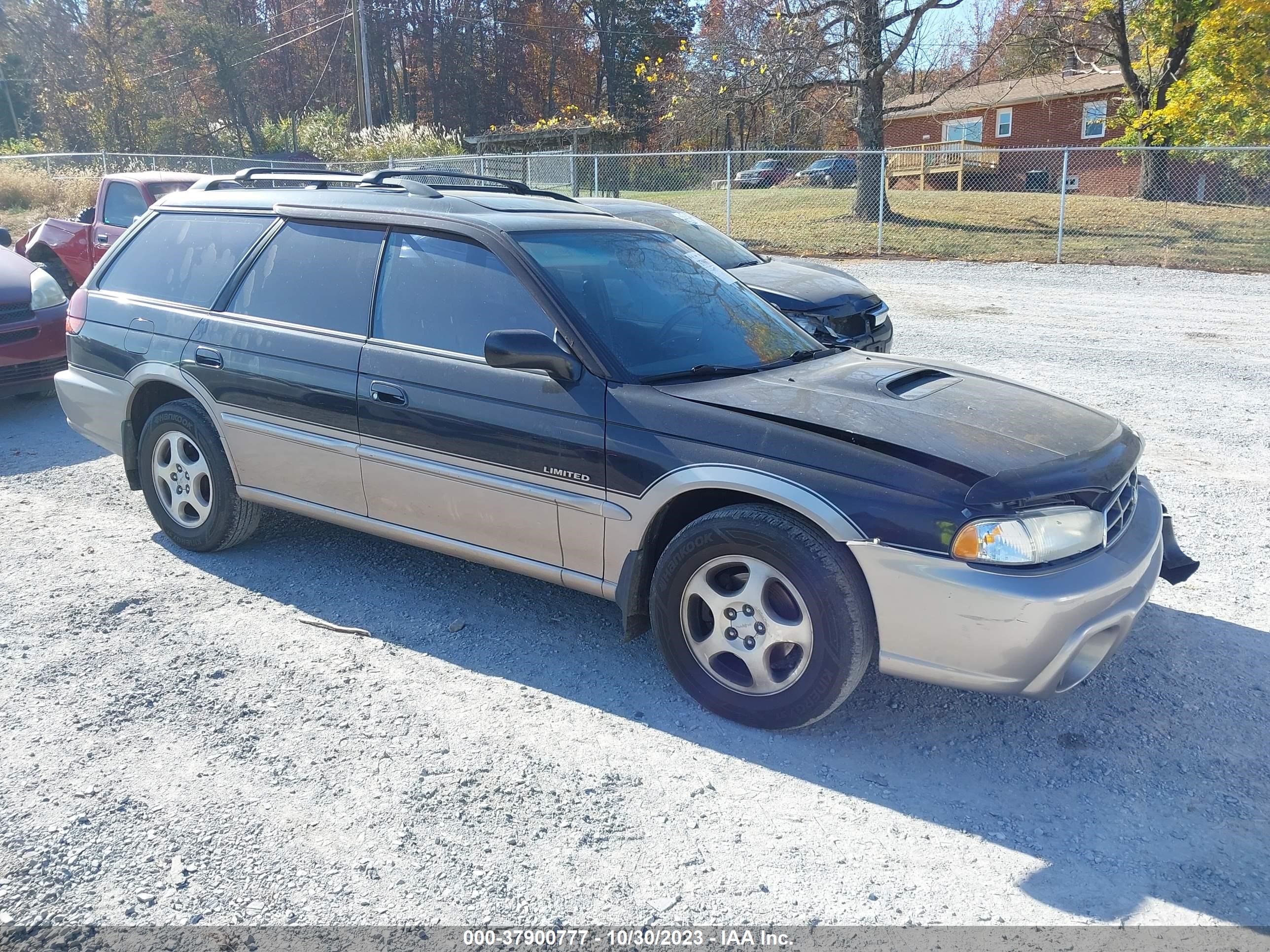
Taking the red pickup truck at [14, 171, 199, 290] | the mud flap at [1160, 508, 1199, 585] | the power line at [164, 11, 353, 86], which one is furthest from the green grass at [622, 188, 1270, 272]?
the power line at [164, 11, 353, 86]

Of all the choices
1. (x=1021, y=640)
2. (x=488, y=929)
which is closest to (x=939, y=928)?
(x=1021, y=640)

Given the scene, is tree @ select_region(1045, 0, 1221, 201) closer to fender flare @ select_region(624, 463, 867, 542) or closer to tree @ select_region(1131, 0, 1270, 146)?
tree @ select_region(1131, 0, 1270, 146)

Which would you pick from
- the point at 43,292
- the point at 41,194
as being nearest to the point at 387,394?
the point at 43,292

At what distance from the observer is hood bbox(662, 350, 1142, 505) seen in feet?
10.5

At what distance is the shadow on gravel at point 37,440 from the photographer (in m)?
6.87

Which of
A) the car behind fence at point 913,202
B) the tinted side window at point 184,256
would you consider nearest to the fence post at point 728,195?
the car behind fence at point 913,202

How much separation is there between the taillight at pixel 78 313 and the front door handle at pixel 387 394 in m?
2.20

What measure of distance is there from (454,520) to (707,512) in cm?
113

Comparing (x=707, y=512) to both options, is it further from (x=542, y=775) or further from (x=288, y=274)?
(x=288, y=274)

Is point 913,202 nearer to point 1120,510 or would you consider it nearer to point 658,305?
point 658,305

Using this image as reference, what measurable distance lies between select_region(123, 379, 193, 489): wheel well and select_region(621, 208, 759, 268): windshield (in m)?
5.01

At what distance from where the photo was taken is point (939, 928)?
2.63m

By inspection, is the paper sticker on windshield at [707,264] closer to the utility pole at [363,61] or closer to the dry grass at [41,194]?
the dry grass at [41,194]

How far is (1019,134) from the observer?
134 ft
